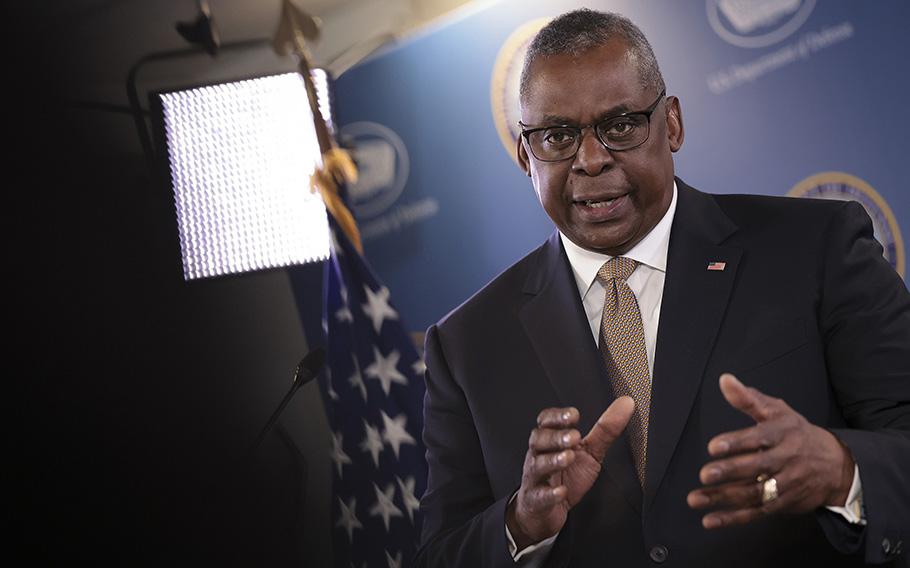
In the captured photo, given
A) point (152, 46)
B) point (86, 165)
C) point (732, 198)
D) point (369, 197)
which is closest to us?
point (732, 198)

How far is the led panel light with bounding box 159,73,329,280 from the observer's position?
2705mm

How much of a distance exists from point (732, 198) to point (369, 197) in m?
1.65

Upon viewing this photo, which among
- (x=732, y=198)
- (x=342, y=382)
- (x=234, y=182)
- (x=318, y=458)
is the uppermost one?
(x=234, y=182)

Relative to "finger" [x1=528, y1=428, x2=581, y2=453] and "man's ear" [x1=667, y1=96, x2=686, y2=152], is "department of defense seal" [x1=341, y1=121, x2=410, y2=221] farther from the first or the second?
"finger" [x1=528, y1=428, x2=581, y2=453]

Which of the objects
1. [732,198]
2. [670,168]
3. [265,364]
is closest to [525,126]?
[670,168]

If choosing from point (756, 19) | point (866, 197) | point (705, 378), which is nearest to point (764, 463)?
point (705, 378)

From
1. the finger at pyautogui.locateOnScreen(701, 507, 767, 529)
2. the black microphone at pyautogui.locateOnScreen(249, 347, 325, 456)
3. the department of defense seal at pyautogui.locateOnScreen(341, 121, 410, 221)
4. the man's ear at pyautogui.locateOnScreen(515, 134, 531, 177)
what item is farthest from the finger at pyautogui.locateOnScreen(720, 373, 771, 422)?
the department of defense seal at pyautogui.locateOnScreen(341, 121, 410, 221)

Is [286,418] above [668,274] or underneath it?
underneath

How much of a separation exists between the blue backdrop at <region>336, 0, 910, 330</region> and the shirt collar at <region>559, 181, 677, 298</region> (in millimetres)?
777

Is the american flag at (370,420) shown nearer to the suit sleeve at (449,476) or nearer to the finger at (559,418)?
the suit sleeve at (449,476)

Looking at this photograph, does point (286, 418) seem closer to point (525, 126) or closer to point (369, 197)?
point (369, 197)

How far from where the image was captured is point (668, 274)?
5.67 ft

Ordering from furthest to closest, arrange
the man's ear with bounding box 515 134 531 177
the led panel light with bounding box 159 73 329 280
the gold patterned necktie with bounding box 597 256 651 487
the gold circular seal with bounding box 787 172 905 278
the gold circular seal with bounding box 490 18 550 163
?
the gold circular seal with bounding box 490 18 550 163
the led panel light with bounding box 159 73 329 280
the gold circular seal with bounding box 787 172 905 278
the man's ear with bounding box 515 134 531 177
the gold patterned necktie with bounding box 597 256 651 487

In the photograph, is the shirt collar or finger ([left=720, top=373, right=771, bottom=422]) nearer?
finger ([left=720, top=373, right=771, bottom=422])
